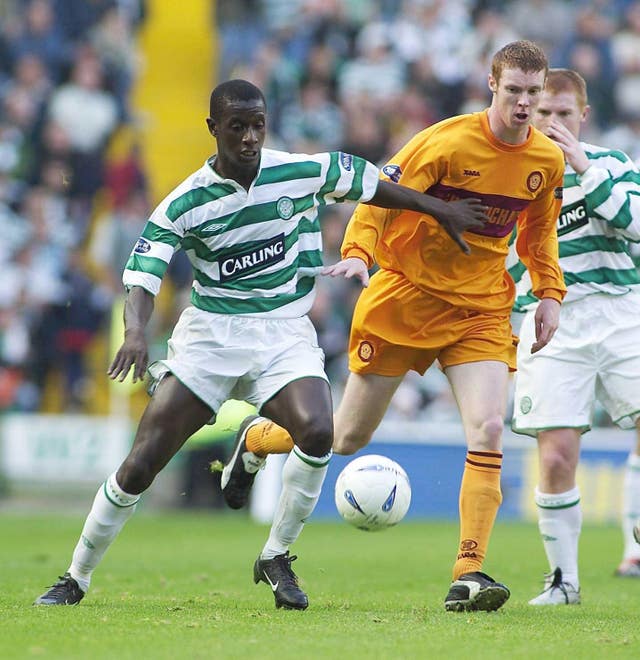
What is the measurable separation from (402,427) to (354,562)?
4896 millimetres

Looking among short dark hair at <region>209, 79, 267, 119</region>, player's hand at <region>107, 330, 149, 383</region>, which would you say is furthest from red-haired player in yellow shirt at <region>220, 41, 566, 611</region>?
player's hand at <region>107, 330, 149, 383</region>

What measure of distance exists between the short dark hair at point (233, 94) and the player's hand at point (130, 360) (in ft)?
4.00

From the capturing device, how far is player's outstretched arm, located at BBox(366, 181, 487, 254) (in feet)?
22.1

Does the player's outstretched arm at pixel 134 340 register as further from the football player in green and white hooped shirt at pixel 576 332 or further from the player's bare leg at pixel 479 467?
the football player in green and white hooped shirt at pixel 576 332

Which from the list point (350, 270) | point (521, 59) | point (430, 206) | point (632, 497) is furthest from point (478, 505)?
point (632, 497)

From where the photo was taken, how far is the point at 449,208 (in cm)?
676

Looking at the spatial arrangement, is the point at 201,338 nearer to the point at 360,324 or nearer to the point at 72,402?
the point at 360,324

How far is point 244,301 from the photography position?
6754mm

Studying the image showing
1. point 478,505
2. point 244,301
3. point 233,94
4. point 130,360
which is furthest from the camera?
point 478,505

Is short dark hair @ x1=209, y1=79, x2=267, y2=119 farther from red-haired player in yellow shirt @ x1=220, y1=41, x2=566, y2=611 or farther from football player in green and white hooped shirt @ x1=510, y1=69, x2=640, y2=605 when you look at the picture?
football player in green and white hooped shirt @ x1=510, y1=69, x2=640, y2=605

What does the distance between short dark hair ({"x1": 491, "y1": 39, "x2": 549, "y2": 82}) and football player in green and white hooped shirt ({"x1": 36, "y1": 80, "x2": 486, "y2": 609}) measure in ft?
2.30

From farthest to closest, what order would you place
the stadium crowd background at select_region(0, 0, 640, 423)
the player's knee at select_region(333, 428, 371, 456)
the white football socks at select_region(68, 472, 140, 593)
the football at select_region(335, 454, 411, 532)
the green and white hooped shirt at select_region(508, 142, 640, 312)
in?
the stadium crowd background at select_region(0, 0, 640, 423), the green and white hooped shirt at select_region(508, 142, 640, 312), the player's knee at select_region(333, 428, 371, 456), the football at select_region(335, 454, 411, 532), the white football socks at select_region(68, 472, 140, 593)

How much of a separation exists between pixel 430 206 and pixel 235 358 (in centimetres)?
120

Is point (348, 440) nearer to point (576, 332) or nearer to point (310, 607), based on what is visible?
point (310, 607)
